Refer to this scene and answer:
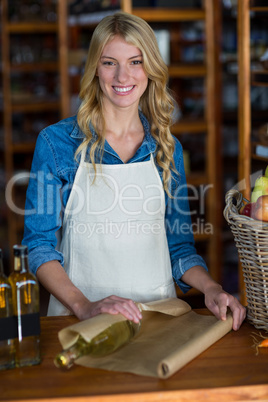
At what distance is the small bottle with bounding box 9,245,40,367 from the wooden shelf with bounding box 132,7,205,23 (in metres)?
2.77

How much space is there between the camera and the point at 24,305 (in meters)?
1.33

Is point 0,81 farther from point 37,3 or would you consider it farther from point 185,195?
point 185,195

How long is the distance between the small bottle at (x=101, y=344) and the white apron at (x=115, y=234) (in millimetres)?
519

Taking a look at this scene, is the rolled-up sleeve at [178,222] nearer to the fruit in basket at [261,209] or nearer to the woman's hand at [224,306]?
the woman's hand at [224,306]

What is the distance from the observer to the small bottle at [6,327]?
130 centimetres

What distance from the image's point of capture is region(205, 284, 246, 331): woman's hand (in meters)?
1.56

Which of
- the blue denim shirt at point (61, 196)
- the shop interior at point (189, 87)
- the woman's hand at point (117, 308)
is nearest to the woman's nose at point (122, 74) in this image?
the blue denim shirt at point (61, 196)

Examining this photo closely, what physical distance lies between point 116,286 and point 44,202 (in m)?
0.39

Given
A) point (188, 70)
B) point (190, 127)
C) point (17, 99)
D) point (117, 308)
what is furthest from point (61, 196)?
point (17, 99)

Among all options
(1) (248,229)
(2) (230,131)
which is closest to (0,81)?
(2) (230,131)

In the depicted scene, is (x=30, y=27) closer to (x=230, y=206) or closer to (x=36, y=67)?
(x=36, y=67)

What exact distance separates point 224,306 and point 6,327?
0.61 meters

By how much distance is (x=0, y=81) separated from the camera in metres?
4.96

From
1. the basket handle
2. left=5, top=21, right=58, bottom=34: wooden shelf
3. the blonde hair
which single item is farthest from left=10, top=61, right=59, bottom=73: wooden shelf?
the basket handle
